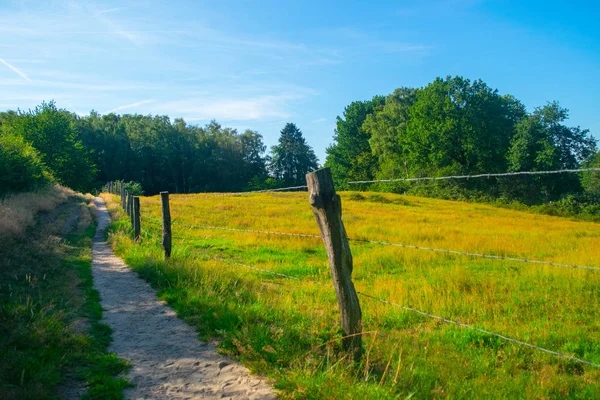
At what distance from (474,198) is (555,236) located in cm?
3287

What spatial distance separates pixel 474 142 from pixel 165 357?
195ft

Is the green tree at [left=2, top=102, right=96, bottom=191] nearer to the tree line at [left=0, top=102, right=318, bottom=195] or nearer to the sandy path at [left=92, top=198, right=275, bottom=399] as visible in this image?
the tree line at [left=0, top=102, right=318, bottom=195]

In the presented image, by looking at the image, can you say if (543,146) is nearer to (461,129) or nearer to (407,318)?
(461,129)

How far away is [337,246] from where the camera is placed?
4.38m

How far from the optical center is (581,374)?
4867 millimetres

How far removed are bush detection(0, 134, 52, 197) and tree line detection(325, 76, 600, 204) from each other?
4087 centimetres

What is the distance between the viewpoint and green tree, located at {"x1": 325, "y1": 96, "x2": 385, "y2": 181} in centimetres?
8431

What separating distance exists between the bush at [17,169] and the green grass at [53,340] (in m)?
22.3

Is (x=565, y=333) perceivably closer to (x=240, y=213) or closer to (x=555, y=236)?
(x=555, y=236)

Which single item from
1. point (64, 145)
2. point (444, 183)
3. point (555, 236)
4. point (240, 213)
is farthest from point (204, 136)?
point (555, 236)

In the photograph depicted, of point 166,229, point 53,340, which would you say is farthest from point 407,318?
point 166,229

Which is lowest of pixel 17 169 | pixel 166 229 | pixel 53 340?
pixel 53 340

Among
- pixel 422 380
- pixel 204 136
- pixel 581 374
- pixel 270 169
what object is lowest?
pixel 581 374

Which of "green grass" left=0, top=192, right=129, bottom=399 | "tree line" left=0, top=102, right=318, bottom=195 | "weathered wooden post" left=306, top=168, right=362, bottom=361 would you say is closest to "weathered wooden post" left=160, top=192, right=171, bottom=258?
"green grass" left=0, top=192, right=129, bottom=399
